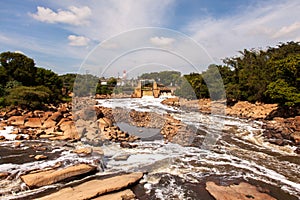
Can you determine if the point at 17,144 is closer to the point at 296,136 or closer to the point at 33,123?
the point at 33,123

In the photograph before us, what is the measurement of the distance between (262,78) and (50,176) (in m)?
22.7

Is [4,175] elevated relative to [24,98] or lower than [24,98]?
lower

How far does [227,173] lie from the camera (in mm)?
7508

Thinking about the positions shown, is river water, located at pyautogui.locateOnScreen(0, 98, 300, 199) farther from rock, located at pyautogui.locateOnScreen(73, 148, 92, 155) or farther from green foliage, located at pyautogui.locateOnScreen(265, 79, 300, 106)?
green foliage, located at pyautogui.locateOnScreen(265, 79, 300, 106)

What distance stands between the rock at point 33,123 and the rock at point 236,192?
1111cm

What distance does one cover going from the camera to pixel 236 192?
6027 mm

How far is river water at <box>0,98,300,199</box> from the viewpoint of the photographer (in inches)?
250

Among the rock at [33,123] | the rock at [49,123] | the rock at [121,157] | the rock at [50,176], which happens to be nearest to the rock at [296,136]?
the rock at [121,157]

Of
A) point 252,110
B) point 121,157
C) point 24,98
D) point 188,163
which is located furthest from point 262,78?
point 24,98

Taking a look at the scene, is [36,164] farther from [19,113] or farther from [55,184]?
[19,113]

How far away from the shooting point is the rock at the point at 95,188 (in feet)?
17.8

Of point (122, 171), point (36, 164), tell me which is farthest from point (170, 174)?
point (36, 164)

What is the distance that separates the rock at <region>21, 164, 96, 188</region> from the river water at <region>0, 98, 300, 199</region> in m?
0.20

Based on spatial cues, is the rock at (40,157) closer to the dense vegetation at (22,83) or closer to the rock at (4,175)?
the rock at (4,175)
